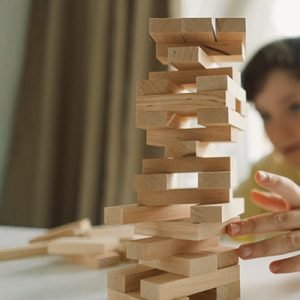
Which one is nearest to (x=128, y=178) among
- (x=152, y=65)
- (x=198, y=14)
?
(x=152, y=65)

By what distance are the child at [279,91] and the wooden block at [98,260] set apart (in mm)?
868

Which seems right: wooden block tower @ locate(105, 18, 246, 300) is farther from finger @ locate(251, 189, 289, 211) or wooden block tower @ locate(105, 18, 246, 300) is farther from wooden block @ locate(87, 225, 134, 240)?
wooden block @ locate(87, 225, 134, 240)

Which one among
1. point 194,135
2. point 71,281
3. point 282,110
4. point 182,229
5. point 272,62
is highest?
point 272,62

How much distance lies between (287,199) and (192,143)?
0.21 m

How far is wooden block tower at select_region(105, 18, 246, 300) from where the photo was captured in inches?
20.3

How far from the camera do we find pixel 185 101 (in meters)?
0.53

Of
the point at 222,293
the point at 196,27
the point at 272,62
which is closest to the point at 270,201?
the point at 222,293

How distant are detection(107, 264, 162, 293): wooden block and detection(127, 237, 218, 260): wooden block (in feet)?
0.10

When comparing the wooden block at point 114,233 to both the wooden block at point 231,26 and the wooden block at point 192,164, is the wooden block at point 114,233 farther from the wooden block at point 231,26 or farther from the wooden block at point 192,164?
the wooden block at point 231,26

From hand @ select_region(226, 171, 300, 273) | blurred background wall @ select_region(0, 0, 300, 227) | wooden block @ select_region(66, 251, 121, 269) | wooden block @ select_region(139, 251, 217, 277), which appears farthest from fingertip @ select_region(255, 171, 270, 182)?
blurred background wall @ select_region(0, 0, 300, 227)

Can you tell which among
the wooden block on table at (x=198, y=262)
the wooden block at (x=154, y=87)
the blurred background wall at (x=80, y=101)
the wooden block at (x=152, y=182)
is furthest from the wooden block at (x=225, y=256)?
the blurred background wall at (x=80, y=101)

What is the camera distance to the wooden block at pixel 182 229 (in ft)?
1.68

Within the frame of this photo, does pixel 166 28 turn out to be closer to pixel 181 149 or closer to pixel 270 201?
pixel 181 149

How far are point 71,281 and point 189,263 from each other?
23cm
